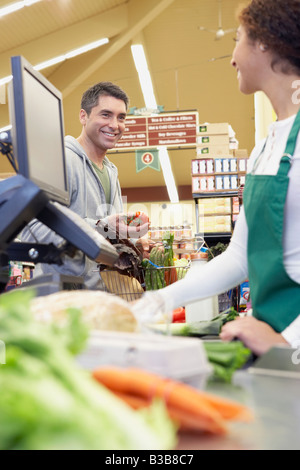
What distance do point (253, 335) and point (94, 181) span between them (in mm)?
1635

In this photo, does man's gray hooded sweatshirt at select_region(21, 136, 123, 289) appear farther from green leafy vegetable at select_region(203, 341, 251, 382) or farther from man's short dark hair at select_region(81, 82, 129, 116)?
green leafy vegetable at select_region(203, 341, 251, 382)

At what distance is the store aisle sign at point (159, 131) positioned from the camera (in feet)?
36.7

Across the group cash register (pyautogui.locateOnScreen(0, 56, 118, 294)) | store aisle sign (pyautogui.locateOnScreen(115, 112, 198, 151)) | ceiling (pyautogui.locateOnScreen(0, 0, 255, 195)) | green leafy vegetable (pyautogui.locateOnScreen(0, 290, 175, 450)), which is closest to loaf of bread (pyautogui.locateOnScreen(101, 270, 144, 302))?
cash register (pyautogui.locateOnScreen(0, 56, 118, 294))

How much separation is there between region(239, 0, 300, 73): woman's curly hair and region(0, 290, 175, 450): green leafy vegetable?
1295mm

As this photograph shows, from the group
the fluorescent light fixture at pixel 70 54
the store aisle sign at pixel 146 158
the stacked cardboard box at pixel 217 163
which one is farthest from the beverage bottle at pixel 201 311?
the store aisle sign at pixel 146 158

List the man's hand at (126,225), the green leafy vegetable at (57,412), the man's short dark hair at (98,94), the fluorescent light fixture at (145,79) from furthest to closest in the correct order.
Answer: the fluorescent light fixture at (145,79) → the man's short dark hair at (98,94) → the man's hand at (126,225) → the green leafy vegetable at (57,412)

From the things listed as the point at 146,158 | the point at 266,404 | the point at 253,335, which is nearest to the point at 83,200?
the point at 253,335

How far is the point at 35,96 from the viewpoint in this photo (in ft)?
5.01

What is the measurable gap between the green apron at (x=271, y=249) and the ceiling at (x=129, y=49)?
7.32m

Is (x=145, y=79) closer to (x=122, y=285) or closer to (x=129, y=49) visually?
(x=129, y=49)

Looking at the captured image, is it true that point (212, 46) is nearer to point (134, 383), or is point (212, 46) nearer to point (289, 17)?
point (289, 17)

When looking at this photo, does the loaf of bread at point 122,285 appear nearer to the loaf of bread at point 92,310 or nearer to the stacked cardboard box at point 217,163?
the loaf of bread at point 92,310

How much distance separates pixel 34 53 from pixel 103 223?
8.78 metres

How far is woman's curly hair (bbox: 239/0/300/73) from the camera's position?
155 centimetres
